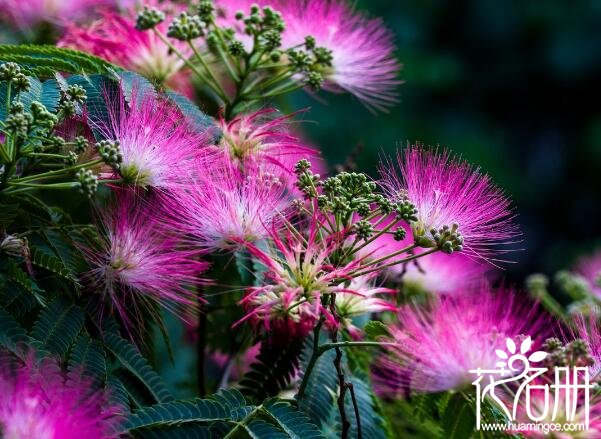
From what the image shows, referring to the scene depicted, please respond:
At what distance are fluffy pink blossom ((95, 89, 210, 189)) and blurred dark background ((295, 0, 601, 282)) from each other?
5.27 metres

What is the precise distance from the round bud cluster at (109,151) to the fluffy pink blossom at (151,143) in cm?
6

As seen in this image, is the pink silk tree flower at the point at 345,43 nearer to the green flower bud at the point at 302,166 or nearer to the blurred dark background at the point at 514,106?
the green flower bud at the point at 302,166

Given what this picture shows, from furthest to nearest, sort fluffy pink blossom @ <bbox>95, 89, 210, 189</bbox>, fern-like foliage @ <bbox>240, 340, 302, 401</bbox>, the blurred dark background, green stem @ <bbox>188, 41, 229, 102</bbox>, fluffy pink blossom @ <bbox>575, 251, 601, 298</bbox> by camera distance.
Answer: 1. the blurred dark background
2. fluffy pink blossom @ <bbox>575, 251, 601, 298</bbox>
3. green stem @ <bbox>188, 41, 229, 102</bbox>
4. fern-like foliage @ <bbox>240, 340, 302, 401</bbox>
5. fluffy pink blossom @ <bbox>95, 89, 210, 189</bbox>

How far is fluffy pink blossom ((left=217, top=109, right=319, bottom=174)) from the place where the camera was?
1485 millimetres

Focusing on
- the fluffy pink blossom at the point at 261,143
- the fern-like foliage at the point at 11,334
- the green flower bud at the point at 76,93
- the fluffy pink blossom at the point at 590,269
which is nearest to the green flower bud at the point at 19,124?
the green flower bud at the point at 76,93

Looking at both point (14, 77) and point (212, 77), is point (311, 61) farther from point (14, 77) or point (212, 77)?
point (14, 77)

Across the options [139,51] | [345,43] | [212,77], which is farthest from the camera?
[345,43]

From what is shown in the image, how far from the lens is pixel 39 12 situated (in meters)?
1.85

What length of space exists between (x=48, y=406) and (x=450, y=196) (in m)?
0.64

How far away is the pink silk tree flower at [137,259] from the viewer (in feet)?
4.34

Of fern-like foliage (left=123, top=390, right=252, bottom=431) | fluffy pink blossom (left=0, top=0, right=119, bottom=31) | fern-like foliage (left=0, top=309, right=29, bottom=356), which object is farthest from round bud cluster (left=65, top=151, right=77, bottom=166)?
fluffy pink blossom (left=0, top=0, right=119, bottom=31)

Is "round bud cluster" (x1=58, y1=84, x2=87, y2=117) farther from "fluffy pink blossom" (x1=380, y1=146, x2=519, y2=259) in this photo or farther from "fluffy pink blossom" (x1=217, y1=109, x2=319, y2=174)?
"fluffy pink blossom" (x1=380, y1=146, x2=519, y2=259)

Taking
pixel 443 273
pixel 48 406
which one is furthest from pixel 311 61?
pixel 48 406

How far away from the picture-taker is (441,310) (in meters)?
1.43
